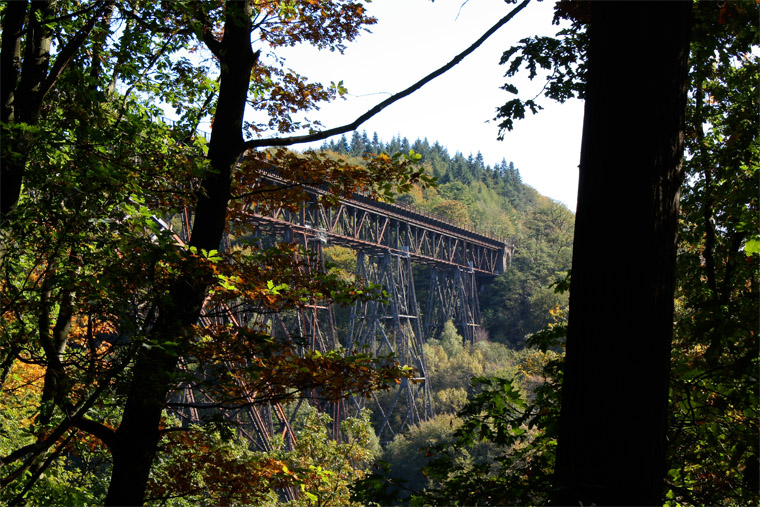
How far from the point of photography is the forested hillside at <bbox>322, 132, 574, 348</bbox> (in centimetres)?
4962

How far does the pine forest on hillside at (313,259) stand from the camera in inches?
75.0

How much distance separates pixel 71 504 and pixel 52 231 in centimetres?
289

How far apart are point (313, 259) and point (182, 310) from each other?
127 cm

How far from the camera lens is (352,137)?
89.7m

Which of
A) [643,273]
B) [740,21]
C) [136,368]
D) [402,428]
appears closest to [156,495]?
[136,368]

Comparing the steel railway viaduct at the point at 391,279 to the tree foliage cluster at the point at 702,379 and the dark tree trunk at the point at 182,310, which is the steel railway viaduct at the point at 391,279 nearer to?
the tree foliage cluster at the point at 702,379

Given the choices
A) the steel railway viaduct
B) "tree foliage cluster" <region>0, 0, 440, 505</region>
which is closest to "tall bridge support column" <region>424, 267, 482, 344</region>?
the steel railway viaduct

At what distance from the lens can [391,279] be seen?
28.6 meters

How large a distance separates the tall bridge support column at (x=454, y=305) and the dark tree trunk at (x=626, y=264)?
37.6m

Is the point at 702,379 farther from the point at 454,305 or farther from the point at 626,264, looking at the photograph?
the point at 454,305

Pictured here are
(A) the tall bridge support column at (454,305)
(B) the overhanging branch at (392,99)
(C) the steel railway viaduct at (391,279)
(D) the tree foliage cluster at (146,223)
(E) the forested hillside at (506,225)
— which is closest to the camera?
(B) the overhanging branch at (392,99)

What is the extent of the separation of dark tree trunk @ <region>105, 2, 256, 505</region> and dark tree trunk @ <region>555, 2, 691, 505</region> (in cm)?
258

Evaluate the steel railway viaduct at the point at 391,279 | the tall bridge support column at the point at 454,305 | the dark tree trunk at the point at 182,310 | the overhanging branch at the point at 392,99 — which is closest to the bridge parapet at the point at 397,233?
the steel railway viaduct at the point at 391,279

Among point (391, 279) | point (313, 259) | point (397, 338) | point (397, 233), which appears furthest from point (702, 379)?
point (397, 233)
